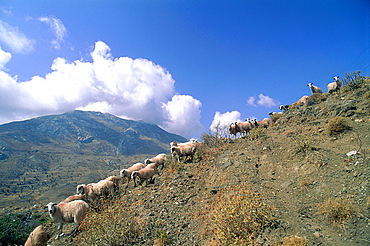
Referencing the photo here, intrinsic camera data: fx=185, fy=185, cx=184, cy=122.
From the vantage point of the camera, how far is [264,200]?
24.6ft

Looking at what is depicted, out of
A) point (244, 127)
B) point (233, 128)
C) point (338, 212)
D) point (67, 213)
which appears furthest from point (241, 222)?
point (244, 127)

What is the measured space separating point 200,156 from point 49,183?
5740 inches

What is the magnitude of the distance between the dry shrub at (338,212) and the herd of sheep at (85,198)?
9.65 m

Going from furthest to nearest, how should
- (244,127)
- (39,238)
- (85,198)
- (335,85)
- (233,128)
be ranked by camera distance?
(335,85) → (244,127) → (233,128) → (85,198) → (39,238)

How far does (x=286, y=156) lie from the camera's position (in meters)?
10.7

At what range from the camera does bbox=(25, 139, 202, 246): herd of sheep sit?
9.77 metres

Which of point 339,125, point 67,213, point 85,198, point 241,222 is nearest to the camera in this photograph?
point 241,222

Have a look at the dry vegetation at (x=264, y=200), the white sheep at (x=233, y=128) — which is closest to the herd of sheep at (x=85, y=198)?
the dry vegetation at (x=264, y=200)

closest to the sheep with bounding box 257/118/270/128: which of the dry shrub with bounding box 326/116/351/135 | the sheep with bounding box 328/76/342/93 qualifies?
the sheep with bounding box 328/76/342/93

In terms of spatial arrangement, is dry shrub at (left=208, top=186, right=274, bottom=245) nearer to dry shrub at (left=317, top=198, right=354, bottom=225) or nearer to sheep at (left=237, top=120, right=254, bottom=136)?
dry shrub at (left=317, top=198, right=354, bottom=225)

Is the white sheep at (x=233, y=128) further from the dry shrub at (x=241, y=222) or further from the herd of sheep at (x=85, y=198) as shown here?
the dry shrub at (x=241, y=222)

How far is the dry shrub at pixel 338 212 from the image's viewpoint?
557 centimetres

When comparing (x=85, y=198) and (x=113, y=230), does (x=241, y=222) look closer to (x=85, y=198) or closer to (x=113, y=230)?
(x=113, y=230)

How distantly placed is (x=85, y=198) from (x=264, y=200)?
1125cm
